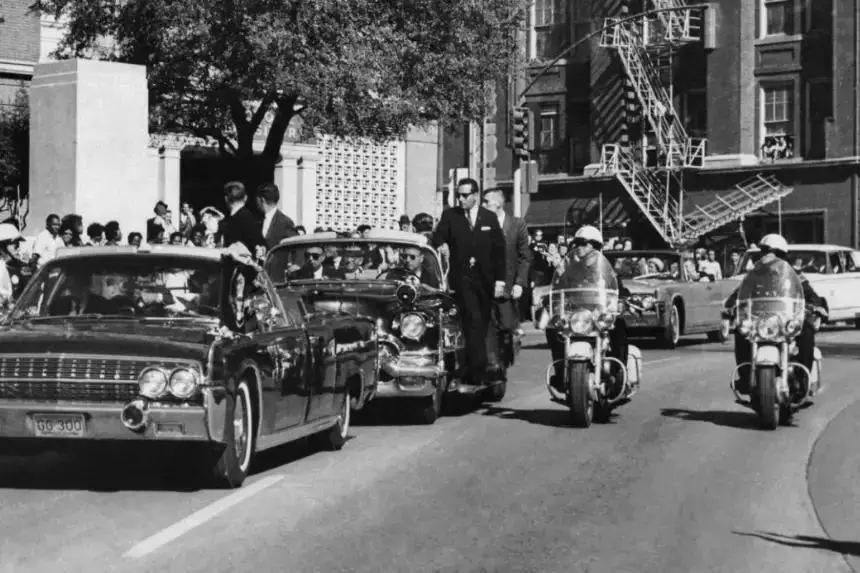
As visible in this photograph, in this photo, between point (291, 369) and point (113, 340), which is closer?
point (113, 340)

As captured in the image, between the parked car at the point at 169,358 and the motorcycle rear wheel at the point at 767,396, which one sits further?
the motorcycle rear wheel at the point at 767,396

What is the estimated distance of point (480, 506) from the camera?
A: 1066 centimetres

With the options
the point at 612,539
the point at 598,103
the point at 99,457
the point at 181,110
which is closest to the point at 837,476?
the point at 612,539

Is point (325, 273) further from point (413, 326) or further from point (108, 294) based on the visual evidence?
point (108, 294)

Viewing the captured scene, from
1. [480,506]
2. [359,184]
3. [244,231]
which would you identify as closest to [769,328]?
[244,231]

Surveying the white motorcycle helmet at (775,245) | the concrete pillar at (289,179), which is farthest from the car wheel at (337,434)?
the concrete pillar at (289,179)

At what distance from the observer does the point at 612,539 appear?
31.4 feet

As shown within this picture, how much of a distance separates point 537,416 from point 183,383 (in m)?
6.26

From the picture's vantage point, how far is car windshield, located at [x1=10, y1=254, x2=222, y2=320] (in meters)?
11.7

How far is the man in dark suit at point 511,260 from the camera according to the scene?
54.8 ft

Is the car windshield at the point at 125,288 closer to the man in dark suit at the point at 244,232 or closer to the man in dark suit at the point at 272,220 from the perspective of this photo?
the man in dark suit at the point at 244,232

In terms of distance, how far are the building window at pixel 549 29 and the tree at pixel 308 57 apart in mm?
19912

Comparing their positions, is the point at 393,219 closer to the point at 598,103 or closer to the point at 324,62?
the point at 598,103

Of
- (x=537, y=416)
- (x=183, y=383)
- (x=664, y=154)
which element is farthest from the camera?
(x=664, y=154)
